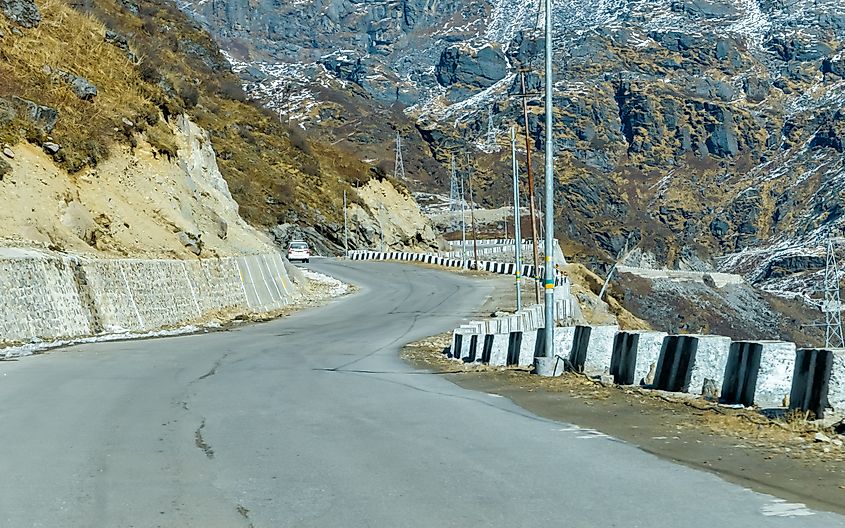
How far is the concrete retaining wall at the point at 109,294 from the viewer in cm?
2152

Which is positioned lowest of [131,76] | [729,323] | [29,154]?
[729,323]

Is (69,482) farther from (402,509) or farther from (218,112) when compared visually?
(218,112)

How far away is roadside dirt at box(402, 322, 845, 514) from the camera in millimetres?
7104

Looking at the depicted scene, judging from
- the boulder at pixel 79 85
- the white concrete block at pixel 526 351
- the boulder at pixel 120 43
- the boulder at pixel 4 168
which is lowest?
the white concrete block at pixel 526 351

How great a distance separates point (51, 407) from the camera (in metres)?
11.5

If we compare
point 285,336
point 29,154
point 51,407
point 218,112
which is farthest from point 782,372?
point 218,112

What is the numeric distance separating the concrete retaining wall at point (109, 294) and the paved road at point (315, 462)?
20.6 feet

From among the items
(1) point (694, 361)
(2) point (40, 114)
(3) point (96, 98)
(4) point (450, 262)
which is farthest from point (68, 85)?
(4) point (450, 262)

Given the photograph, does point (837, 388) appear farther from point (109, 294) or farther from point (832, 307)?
point (832, 307)

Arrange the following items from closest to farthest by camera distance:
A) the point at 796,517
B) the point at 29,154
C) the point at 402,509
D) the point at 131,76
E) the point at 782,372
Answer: the point at 796,517 < the point at 402,509 < the point at 782,372 < the point at 29,154 < the point at 131,76

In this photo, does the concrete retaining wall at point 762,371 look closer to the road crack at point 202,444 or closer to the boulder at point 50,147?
the road crack at point 202,444

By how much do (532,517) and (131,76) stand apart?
38632mm

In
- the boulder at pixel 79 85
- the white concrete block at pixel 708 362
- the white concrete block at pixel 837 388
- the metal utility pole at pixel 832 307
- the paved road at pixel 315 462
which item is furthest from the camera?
the metal utility pole at pixel 832 307

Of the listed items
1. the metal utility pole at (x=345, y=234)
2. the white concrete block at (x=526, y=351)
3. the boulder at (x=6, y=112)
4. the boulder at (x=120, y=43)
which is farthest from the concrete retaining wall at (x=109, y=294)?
the metal utility pole at (x=345, y=234)
